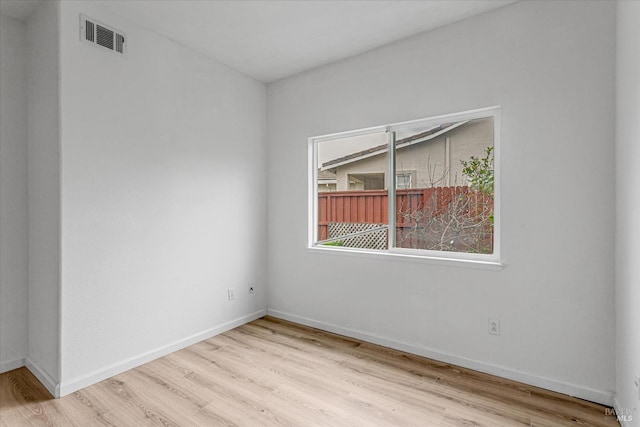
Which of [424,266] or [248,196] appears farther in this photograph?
[248,196]

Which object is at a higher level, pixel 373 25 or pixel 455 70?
pixel 373 25

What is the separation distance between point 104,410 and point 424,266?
242cm

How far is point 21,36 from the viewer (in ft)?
8.29

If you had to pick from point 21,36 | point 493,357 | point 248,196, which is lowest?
point 493,357

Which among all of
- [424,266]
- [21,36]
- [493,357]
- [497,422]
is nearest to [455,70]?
[424,266]

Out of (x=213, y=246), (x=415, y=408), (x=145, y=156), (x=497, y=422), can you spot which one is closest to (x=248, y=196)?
(x=213, y=246)

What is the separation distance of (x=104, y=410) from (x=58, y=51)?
2328 millimetres

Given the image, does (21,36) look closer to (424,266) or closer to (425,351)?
(424,266)

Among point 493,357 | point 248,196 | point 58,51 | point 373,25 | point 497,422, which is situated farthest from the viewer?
point 248,196

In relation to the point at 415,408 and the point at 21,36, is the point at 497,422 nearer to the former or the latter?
the point at 415,408

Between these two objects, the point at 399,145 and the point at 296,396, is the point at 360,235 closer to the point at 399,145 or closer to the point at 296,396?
the point at 399,145

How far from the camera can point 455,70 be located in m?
2.54

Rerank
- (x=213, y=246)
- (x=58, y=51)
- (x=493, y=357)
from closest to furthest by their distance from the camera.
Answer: (x=58, y=51)
(x=493, y=357)
(x=213, y=246)

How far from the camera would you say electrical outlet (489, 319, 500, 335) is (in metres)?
2.37
